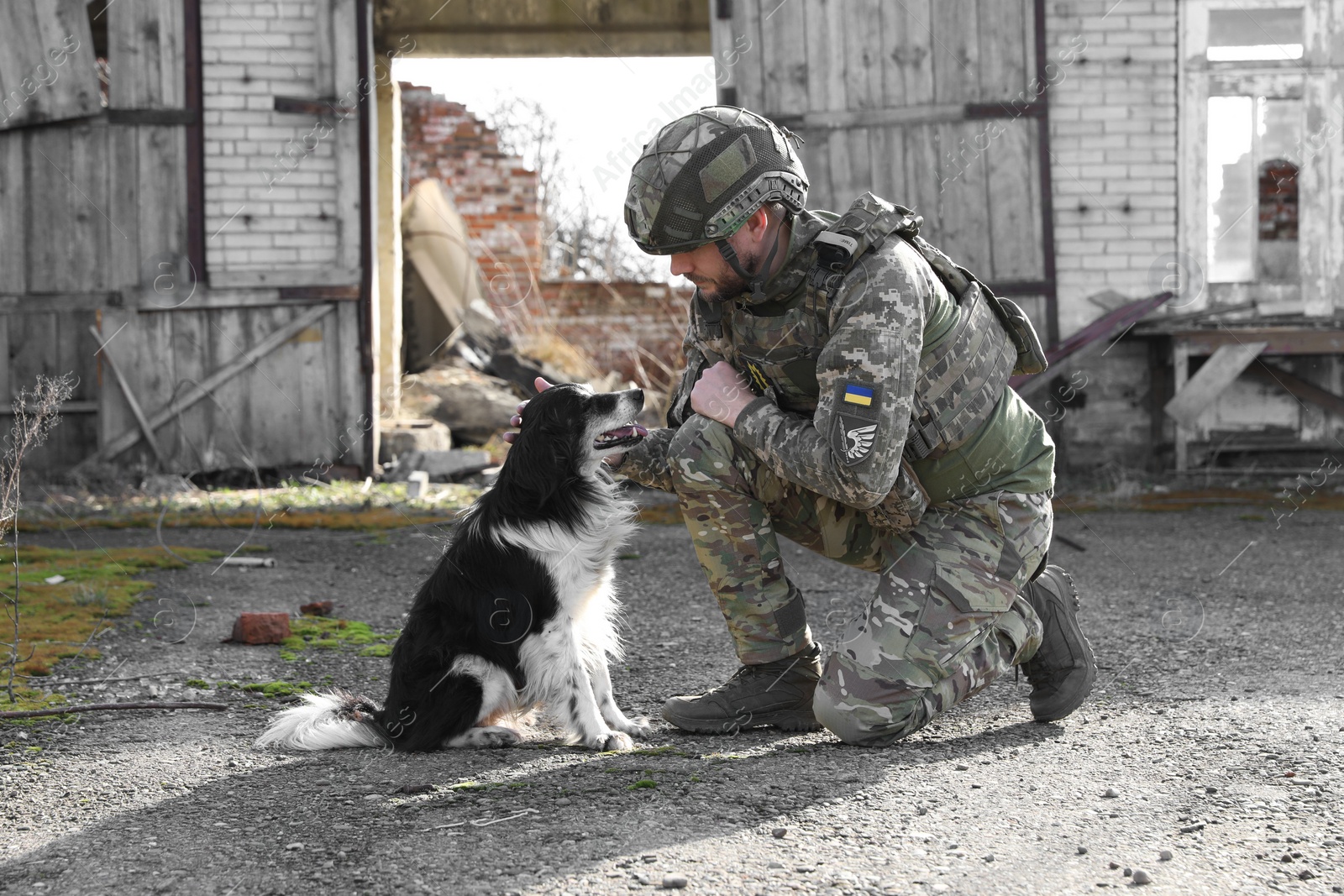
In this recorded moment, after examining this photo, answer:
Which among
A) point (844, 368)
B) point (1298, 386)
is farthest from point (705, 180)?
point (1298, 386)

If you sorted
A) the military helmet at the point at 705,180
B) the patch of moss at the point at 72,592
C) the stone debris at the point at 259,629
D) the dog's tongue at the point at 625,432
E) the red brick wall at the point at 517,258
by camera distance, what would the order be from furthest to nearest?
1. the red brick wall at the point at 517,258
2. the stone debris at the point at 259,629
3. the patch of moss at the point at 72,592
4. the dog's tongue at the point at 625,432
5. the military helmet at the point at 705,180

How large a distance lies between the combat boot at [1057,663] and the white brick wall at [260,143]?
691cm

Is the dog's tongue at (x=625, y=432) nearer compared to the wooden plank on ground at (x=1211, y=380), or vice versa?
the dog's tongue at (x=625, y=432)

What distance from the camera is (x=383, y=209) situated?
37.9 feet

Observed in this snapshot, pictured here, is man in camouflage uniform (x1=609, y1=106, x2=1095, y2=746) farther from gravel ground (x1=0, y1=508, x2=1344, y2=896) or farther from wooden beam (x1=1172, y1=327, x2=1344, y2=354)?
→ wooden beam (x1=1172, y1=327, x2=1344, y2=354)

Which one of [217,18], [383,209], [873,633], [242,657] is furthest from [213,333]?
[873,633]

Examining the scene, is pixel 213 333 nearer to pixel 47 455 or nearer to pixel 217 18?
pixel 47 455

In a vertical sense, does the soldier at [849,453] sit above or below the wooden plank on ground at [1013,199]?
below

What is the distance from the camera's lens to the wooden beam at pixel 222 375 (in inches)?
344

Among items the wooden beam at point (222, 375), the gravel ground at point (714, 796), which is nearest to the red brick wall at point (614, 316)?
the wooden beam at point (222, 375)

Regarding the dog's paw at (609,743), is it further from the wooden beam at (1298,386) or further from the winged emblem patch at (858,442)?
the wooden beam at (1298,386)

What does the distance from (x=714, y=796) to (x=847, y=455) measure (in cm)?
86

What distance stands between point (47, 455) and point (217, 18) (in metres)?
3.51

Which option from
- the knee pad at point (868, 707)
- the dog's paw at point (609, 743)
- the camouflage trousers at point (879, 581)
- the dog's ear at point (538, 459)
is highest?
the dog's ear at point (538, 459)
